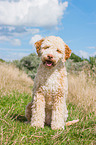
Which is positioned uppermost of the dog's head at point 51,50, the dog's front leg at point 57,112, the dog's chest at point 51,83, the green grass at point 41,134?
the dog's head at point 51,50

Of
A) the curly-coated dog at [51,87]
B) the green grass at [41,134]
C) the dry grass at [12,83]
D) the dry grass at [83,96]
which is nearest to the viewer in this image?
the green grass at [41,134]

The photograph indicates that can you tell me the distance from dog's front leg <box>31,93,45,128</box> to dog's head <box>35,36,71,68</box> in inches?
28.2

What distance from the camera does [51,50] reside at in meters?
3.20

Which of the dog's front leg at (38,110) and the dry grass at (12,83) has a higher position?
the dry grass at (12,83)

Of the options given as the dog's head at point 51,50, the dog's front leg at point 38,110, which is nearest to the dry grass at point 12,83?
the dog's front leg at point 38,110

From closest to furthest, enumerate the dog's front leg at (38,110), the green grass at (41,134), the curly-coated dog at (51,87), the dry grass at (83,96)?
the green grass at (41,134), the curly-coated dog at (51,87), the dog's front leg at (38,110), the dry grass at (83,96)

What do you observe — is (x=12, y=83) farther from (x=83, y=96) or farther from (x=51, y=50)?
(x=51, y=50)

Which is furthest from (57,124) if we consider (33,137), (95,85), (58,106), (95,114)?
(95,85)

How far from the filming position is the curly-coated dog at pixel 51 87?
3.33 metres

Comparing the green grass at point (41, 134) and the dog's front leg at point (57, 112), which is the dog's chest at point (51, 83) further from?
the green grass at point (41, 134)

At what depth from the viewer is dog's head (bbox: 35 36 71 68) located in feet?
10.3

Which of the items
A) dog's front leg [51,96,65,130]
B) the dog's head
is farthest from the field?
the dog's head

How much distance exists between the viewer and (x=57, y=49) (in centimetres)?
330

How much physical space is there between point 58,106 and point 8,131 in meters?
1.07
